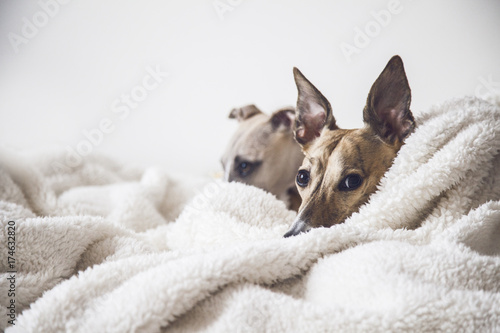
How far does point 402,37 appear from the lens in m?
1.57

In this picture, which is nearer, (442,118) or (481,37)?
(442,118)

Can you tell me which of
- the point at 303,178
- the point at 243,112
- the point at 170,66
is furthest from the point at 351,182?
the point at 170,66

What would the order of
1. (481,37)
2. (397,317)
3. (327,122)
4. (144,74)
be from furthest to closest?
1. (144,74)
2. (481,37)
3. (327,122)
4. (397,317)

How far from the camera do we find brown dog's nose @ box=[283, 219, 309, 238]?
0.79 meters

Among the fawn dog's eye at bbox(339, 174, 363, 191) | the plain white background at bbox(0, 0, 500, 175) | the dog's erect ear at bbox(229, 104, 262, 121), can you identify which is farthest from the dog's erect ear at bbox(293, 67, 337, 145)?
the dog's erect ear at bbox(229, 104, 262, 121)

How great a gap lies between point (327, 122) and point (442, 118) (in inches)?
12.2

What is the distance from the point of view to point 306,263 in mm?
612

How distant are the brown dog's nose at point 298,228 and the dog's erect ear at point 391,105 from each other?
313mm

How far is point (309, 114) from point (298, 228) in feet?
1.51

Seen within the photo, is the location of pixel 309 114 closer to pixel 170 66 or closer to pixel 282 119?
pixel 282 119

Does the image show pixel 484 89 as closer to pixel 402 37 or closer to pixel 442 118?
pixel 402 37

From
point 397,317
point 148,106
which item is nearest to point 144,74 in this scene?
point 148,106

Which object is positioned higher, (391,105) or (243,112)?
(391,105)

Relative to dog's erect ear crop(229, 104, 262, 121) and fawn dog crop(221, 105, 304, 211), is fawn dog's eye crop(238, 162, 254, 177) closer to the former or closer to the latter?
fawn dog crop(221, 105, 304, 211)
